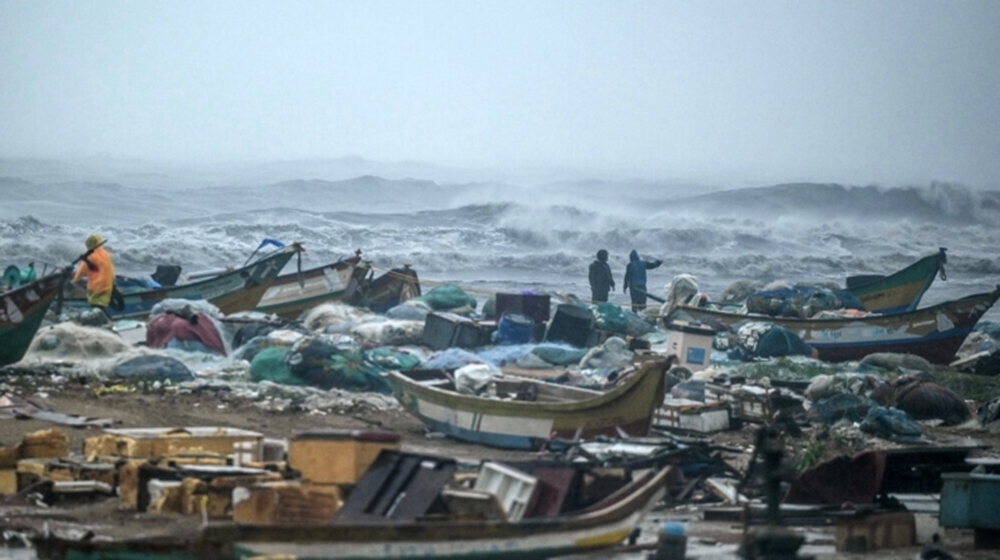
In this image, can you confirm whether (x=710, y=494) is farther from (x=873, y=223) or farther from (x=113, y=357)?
(x=873, y=223)

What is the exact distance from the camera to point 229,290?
17.7 meters

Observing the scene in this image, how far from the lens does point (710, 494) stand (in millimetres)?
8359

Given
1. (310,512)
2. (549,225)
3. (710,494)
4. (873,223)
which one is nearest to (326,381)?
(710,494)

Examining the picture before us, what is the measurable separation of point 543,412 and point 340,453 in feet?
11.3

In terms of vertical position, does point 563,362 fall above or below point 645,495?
below

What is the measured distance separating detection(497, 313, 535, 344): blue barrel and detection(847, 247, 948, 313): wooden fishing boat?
6.43 m

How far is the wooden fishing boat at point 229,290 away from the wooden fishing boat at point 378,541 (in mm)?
11466

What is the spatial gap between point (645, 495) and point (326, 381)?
6.42m

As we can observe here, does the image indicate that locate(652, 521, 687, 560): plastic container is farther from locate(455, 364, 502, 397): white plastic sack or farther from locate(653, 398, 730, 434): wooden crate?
locate(455, 364, 502, 397): white plastic sack

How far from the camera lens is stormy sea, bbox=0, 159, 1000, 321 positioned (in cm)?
3681

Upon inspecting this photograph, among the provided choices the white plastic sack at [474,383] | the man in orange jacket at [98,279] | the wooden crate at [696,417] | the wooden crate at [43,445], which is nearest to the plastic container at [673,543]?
the wooden crate at [43,445]

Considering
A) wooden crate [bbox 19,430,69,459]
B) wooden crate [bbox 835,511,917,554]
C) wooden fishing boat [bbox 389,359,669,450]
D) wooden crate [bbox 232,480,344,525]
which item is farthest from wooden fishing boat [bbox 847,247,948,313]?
wooden crate [bbox 232,480,344,525]

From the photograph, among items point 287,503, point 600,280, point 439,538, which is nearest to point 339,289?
point 600,280

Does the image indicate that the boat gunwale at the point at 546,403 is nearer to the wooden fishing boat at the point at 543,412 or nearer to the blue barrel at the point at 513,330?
the wooden fishing boat at the point at 543,412
